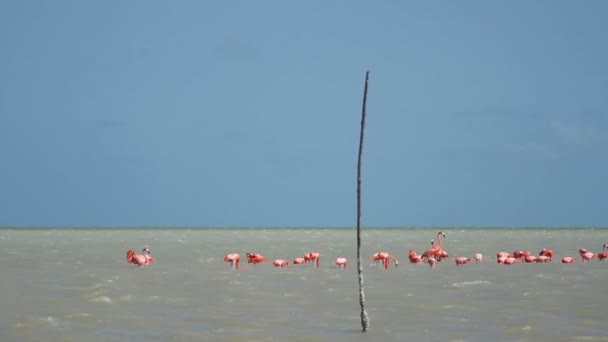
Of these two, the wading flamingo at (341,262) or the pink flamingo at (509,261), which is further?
the pink flamingo at (509,261)

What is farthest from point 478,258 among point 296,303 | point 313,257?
point 296,303

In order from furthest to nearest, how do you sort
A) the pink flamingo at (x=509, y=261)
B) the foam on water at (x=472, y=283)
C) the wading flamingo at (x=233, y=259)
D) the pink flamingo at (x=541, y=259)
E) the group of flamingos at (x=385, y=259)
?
the pink flamingo at (x=541, y=259)
the pink flamingo at (x=509, y=261)
the group of flamingos at (x=385, y=259)
the wading flamingo at (x=233, y=259)
the foam on water at (x=472, y=283)

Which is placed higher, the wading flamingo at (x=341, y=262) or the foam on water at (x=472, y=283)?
the wading flamingo at (x=341, y=262)

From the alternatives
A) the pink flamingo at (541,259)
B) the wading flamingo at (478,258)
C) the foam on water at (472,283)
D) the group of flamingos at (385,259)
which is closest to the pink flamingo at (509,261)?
the group of flamingos at (385,259)

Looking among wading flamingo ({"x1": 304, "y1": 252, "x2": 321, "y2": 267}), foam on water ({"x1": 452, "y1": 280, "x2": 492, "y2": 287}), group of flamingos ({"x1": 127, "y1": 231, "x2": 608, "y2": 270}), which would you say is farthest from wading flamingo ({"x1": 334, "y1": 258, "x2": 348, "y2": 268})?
foam on water ({"x1": 452, "y1": 280, "x2": 492, "y2": 287})

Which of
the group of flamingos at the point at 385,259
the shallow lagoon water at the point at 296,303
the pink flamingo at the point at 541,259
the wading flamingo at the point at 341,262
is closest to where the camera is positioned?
the shallow lagoon water at the point at 296,303

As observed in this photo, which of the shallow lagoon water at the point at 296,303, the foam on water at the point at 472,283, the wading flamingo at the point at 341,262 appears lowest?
the shallow lagoon water at the point at 296,303

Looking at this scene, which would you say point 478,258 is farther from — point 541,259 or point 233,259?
point 233,259

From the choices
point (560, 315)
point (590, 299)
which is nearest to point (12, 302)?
point (560, 315)

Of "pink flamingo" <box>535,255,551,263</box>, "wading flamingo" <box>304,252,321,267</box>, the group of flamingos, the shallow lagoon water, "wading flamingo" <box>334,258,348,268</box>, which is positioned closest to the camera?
the shallow lagoon water

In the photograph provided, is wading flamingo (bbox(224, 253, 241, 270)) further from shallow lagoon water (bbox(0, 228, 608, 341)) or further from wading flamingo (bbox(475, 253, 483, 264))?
wading flamingo (bbox(475, 253, 483, 264))

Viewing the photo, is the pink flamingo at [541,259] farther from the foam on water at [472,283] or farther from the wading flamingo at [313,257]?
the wading flamingo at [313,257]

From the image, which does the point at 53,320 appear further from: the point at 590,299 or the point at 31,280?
the point at 590,299

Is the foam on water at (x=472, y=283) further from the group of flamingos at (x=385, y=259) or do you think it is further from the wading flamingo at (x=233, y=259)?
the wading flamingo at (x=233, y=259)
